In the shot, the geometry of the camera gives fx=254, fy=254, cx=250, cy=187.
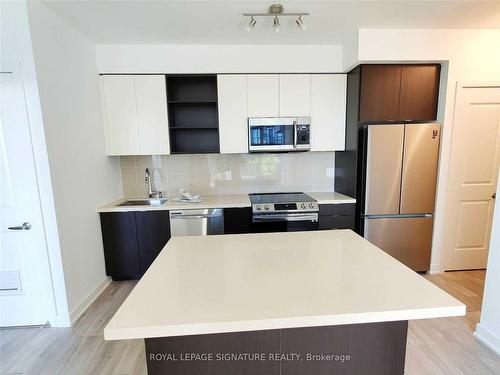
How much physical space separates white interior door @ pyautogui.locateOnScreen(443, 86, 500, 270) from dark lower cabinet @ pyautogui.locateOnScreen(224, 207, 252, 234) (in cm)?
225

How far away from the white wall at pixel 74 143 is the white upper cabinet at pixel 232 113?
4.45 ft

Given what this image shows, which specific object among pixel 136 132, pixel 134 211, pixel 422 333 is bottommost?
pixel 422 333

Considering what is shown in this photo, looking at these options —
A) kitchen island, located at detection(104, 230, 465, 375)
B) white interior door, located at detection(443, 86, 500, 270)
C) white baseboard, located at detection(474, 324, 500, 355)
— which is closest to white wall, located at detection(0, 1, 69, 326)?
kitchen island, located at detection(104, 230, 465, 375)

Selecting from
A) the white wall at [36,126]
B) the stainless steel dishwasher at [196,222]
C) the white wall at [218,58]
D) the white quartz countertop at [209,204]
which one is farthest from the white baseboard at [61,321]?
the white wall at [218,58]

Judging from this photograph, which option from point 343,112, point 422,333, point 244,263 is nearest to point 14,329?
point 244,263

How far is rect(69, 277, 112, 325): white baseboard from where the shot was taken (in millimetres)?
2230

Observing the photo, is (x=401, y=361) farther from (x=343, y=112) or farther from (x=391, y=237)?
(x=343, y=112)

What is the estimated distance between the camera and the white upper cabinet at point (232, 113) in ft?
9.60

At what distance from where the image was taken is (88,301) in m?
2.46

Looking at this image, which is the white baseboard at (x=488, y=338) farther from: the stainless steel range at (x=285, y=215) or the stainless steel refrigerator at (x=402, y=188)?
the stainless steel range at (x=285, y=215)

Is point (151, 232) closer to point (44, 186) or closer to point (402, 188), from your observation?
point (44, 186)

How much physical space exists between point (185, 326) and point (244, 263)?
49 cm

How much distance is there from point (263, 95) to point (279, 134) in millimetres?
494

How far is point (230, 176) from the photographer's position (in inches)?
134
